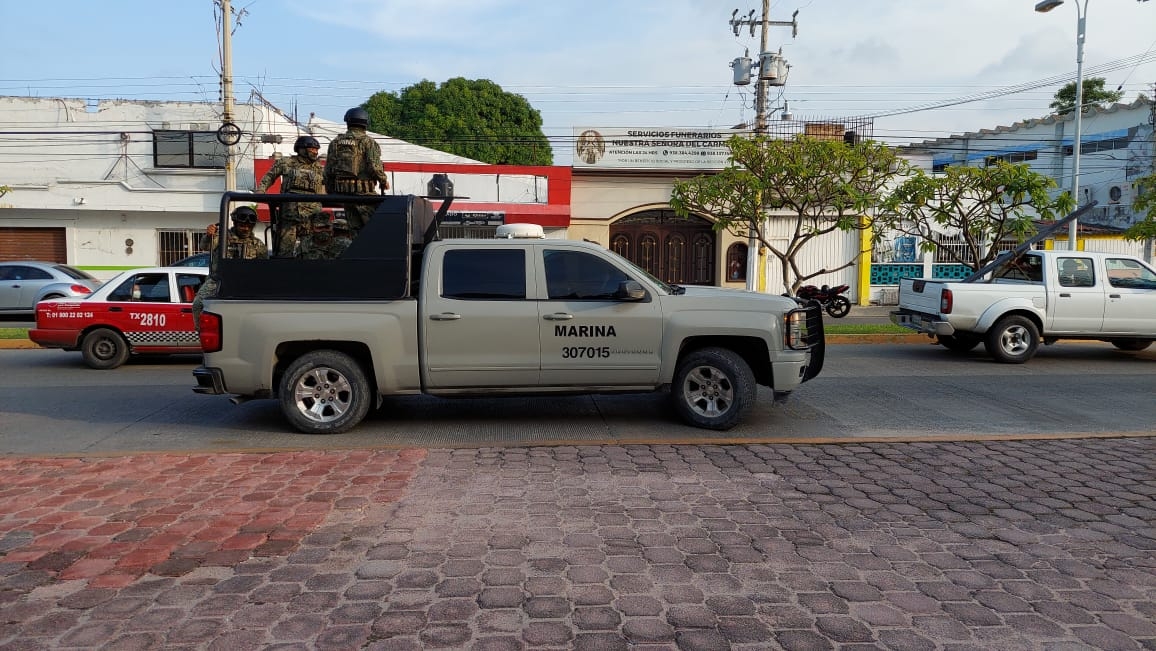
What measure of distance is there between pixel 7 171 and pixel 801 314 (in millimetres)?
27718

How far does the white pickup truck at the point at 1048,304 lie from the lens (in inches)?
476

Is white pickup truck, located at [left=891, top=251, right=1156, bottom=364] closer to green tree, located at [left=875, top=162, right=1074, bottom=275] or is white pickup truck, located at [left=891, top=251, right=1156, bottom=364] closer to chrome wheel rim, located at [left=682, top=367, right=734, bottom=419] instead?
green tree, located at [left=875, top=162, right=1074, bottom=275]

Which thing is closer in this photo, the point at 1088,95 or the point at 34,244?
the point at 34,244

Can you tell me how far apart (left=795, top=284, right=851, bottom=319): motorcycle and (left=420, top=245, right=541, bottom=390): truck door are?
16.0 m

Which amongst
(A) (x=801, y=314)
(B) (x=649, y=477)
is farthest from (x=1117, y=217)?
(B) (x=649, y=477)

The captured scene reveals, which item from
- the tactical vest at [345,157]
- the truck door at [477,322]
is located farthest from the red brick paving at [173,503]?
the tactical vest at [345,157]

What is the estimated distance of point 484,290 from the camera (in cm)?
734

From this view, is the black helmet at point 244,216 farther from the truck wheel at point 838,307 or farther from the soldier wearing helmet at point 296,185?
the truck wheel at point 838,307

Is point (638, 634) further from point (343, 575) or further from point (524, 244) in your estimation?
point (524, 244)

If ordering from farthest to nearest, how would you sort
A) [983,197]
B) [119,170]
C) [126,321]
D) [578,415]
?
1. [119,170]
2. [983,197]
3. [126,321]
4. [578,415]

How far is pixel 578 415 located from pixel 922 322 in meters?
6.90

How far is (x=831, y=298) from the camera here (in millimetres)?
22375

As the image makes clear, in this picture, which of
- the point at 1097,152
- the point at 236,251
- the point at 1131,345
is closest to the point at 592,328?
the point at 236,251

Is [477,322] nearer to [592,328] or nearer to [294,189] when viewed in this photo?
[592,328]
